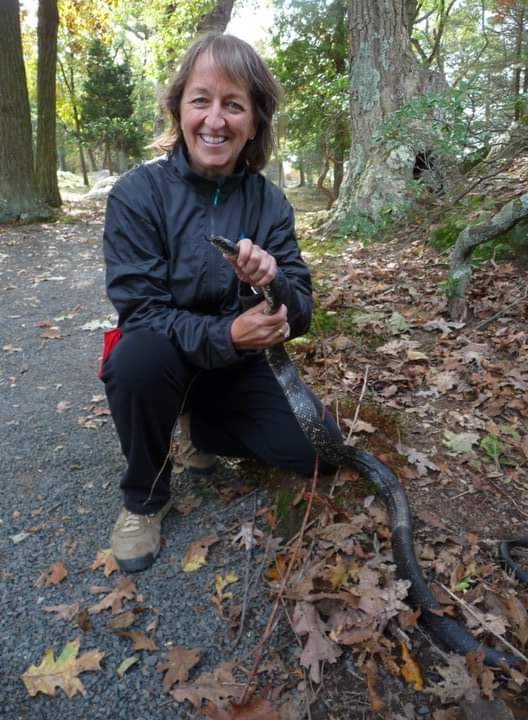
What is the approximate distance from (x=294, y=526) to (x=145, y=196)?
1.75m

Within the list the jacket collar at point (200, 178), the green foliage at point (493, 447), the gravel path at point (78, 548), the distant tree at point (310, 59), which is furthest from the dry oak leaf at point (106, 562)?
the distant tree at point (310, 59)

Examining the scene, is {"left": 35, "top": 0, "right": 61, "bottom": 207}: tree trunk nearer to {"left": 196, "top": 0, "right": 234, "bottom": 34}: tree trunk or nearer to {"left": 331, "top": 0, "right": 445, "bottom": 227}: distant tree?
{"left": 196, "top": 0, "right": 234, "bottom": 34}: tree trunk

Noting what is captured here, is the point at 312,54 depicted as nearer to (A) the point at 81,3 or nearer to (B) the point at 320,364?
(A) the point at 81,3

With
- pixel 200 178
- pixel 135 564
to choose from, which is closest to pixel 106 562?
pixel 135 564

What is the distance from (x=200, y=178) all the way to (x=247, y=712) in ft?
7.30

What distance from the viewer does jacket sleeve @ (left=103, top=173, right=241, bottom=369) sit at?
7.12 ft

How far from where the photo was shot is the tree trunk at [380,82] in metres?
6.71

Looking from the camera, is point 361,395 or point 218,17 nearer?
point 361,395

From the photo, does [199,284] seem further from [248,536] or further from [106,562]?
[106,562]

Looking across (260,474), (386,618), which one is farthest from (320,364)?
(386,618)

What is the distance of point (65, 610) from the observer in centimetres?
207

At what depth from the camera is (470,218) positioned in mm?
5250

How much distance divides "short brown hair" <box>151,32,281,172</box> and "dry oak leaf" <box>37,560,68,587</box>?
84.2 inches

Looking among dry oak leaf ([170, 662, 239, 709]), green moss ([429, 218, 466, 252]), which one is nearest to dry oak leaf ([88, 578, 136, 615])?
dry oak leaf ([170, 662, 239, 709])
